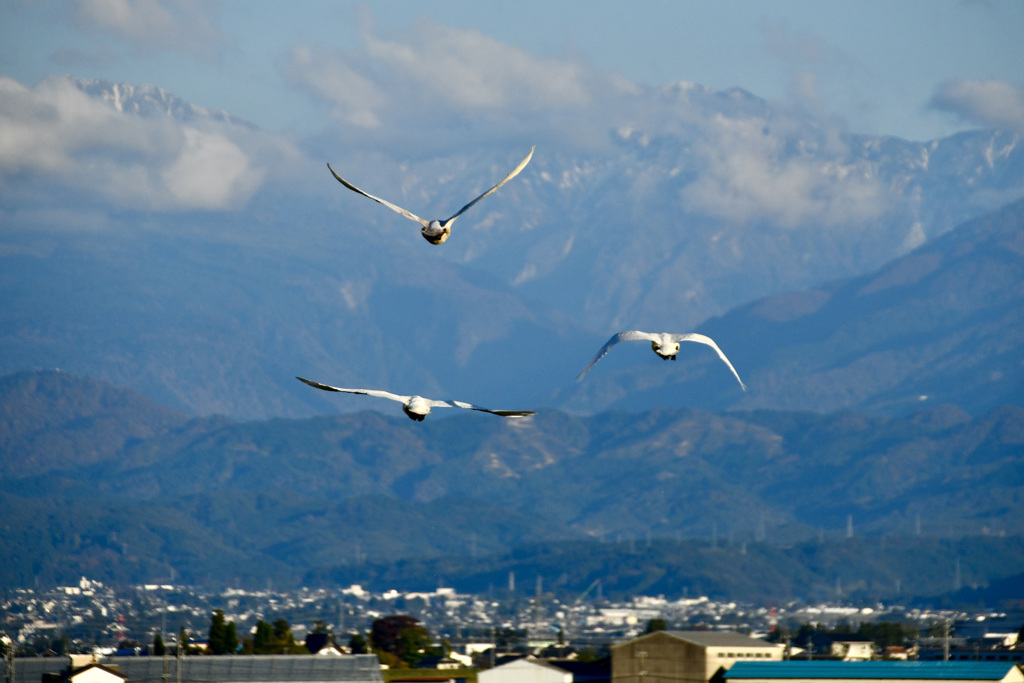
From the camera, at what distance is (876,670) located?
84.9 meters

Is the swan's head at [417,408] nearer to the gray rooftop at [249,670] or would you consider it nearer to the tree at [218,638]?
the gray rooftop at [249,670]

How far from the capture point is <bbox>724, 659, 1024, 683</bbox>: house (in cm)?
8169

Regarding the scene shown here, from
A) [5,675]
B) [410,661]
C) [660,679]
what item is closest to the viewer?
[660,679]

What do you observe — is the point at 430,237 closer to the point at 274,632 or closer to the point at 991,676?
the point at 991,676

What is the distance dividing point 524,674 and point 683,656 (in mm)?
14517

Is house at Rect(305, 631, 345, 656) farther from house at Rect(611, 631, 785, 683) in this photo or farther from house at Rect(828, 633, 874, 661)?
house at Rect(611, 631, 785, 683)

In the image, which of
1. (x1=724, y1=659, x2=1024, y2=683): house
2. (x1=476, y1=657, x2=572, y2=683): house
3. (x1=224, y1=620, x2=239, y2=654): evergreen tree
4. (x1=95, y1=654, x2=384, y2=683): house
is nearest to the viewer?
(x1=724, y1=659, x2=1024, y2=683): house

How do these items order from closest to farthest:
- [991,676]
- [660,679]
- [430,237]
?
[430,237] → [991,676] → [660,679]

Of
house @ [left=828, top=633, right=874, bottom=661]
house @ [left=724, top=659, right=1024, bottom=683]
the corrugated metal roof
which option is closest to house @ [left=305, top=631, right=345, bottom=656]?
house @ [left=828, top=633, right=874, bottom=661]

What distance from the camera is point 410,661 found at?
14300 centimetres

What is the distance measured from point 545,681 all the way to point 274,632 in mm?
58881

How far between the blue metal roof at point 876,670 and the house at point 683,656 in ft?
5.16

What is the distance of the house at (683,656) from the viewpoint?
8675 cm

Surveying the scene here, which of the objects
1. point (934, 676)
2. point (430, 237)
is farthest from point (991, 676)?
point (430, 237)
